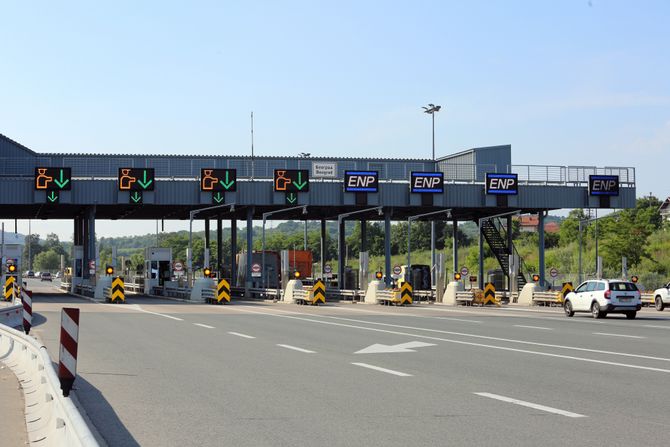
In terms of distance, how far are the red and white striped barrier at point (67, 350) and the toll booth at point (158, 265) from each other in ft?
181

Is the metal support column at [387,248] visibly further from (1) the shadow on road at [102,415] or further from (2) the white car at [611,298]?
(1) the shadow on road at [102,415]

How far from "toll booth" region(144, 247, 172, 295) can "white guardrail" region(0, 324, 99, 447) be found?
49536 mm

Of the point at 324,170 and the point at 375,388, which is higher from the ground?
the point at 324,170

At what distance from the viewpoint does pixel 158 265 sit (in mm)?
67625

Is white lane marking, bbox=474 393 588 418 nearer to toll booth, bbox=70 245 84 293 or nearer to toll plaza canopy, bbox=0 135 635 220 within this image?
toll plaza canopy, bbox=0 135 635 220

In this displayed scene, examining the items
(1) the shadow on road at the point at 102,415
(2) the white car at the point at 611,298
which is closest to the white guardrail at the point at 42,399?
(1) the shadow on road at the point at 102,415

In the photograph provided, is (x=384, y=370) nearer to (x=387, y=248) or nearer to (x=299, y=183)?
(x=299, y=183)

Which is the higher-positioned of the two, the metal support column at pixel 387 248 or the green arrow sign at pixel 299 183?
the green arrow sign at pixel 299 183

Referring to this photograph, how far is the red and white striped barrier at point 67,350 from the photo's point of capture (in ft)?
36.2

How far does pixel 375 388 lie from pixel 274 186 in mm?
41360

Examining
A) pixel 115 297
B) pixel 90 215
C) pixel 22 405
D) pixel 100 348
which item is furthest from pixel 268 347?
pixel 90 215

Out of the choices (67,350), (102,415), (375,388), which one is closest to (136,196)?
(67,350)

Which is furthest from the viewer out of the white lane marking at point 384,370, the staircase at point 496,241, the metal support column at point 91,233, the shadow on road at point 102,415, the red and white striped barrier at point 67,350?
the staircase at point 496,241

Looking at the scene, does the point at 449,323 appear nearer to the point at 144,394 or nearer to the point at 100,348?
the point at 100,348
